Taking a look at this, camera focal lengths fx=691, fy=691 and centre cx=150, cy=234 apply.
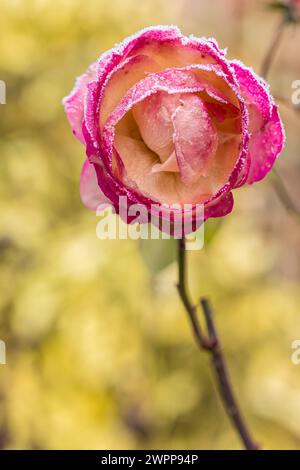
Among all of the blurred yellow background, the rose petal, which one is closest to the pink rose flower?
the rose petal

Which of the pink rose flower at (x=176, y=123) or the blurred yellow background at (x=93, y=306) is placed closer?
the pink rose flower at (x=176, y=123)

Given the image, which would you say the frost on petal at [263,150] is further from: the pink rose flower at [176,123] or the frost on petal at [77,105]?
the frost on petal at [77,105]

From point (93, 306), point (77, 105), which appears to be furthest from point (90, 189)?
point (93, 306)

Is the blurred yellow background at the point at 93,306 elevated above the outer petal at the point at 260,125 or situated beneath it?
situated beneath

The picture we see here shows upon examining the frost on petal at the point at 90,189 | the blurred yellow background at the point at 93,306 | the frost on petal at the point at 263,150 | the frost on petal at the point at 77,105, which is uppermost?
the frost on petal at the point at 77,105

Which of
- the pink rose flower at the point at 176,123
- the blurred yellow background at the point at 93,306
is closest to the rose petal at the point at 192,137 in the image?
→ the pink rose flower at the point at 176,123

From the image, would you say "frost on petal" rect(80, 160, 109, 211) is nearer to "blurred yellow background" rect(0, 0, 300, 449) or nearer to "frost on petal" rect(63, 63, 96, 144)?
"frost on petal" rect(63, 63, 96, 144)

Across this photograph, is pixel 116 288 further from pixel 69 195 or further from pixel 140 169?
pixel 140 169

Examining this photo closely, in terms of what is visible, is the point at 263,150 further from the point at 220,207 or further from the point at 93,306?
the point at 93,306
